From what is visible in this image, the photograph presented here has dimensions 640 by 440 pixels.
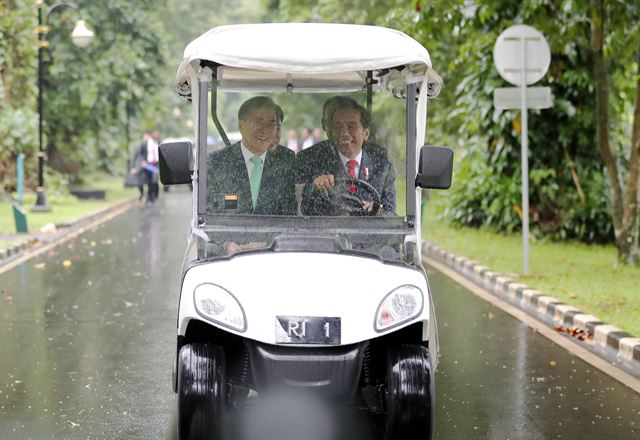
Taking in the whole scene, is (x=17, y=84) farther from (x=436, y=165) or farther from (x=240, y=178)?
(x=436, y=165)

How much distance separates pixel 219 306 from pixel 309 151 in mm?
1338

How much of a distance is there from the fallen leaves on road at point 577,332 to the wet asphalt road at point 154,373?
284mm

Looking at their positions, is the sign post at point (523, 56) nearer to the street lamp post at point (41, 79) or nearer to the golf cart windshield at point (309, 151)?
the golf cart windshield at point (309, 151)

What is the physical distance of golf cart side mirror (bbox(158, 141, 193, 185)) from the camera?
20.3 ft

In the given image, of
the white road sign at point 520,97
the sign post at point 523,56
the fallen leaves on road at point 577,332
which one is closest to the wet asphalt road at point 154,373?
the fallen leaves on road at point 577,332

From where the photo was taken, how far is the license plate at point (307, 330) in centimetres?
548

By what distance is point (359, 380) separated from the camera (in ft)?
19.2

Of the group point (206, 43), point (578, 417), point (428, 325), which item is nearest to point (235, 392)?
point (428, 325)

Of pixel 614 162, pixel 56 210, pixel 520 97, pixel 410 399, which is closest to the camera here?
pixel 410 399

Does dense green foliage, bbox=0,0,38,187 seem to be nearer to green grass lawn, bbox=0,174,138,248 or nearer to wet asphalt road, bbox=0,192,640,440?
green grass lawn, bbox=0,174,138,248

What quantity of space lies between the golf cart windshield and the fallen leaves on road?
401 cm

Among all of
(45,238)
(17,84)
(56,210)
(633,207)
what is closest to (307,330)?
(633,207)

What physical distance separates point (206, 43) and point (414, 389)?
7.23 feet

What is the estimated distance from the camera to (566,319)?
10.7m
